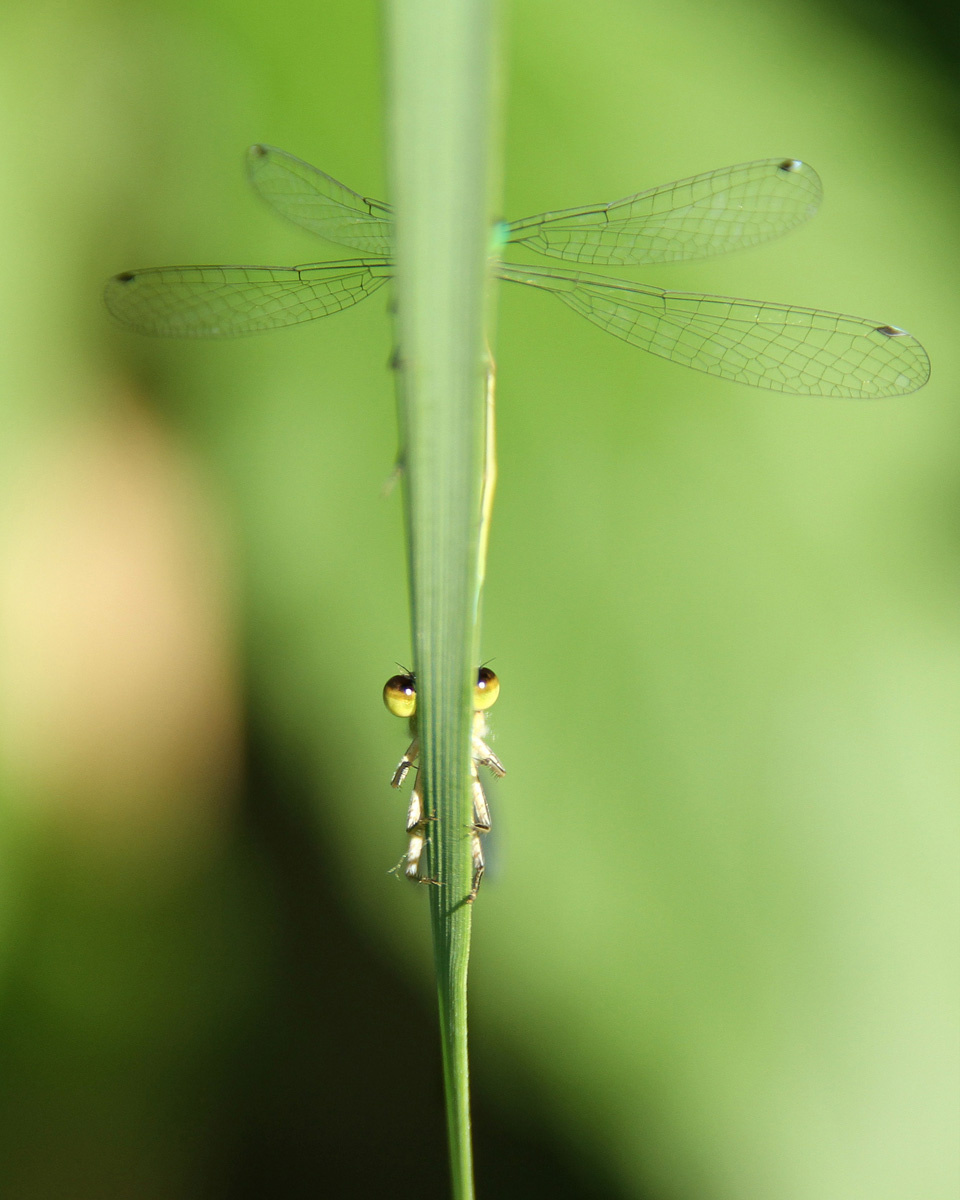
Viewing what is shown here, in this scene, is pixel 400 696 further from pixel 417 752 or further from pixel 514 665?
pixel 514 665

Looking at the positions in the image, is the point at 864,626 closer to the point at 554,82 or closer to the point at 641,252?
the point at 641,252

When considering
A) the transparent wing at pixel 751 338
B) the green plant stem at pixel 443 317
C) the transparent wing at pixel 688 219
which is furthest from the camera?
the transparent wing at pixel 688 219

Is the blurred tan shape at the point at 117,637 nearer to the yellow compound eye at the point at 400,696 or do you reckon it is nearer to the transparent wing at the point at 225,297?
the transparent wing at the point at 225,297

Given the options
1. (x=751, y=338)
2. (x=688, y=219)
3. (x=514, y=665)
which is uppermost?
(x=688, y=219)

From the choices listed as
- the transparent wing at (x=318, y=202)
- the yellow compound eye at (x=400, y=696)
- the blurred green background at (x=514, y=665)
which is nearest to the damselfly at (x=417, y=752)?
the yellow compound eye at (x=400, y=696)

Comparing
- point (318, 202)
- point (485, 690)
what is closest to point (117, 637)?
point (318, 202)

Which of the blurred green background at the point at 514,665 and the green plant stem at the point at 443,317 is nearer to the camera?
the green plant stem at the point at 443,317
